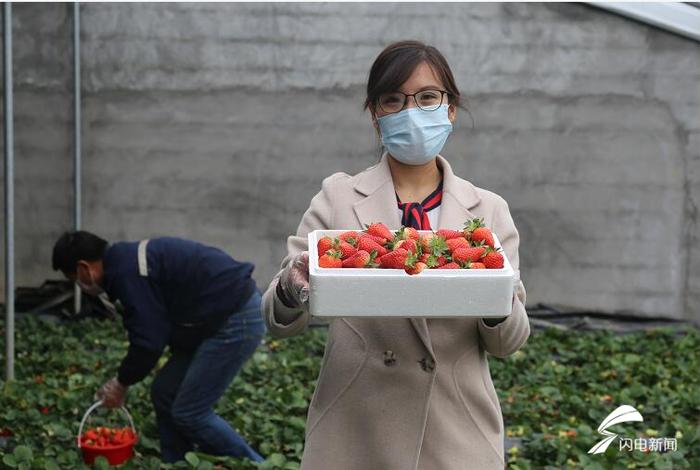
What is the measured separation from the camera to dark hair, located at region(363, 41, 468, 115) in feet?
6.66

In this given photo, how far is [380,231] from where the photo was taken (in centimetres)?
190

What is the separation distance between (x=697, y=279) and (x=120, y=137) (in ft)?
14.3

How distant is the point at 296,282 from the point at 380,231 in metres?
0.18

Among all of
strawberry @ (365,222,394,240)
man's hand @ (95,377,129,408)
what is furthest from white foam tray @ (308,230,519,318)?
man's hand @ (95,377,129,408)

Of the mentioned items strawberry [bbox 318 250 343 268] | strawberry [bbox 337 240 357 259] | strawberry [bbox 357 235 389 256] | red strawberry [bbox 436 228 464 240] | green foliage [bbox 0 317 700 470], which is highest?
red strawberry [bbox 436 228 464 240]

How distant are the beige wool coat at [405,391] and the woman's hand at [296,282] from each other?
0.04 meters

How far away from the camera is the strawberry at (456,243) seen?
186 centimetres

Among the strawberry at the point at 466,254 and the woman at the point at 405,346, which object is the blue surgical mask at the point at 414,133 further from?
the strawberry at the point at 466,254

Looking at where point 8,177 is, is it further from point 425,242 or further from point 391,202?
point 425,242

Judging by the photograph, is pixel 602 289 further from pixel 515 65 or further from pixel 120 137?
pixel 120 137

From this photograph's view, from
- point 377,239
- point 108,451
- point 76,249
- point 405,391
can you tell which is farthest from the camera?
point 108,451

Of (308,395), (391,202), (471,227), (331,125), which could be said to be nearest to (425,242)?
(471,227)

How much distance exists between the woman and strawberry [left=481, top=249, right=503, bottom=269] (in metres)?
0.12

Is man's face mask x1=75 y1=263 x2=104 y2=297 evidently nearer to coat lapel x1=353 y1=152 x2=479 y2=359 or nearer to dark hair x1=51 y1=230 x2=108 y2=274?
dark hair x1=51 y1=230 x2=108 y2=274
